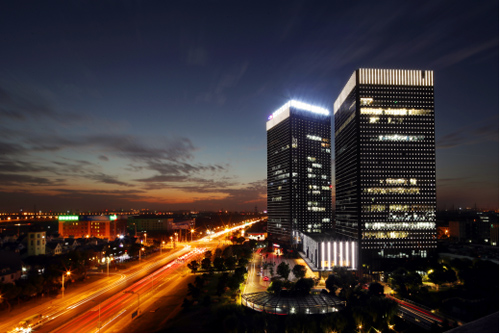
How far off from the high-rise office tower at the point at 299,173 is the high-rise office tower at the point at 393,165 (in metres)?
41.7

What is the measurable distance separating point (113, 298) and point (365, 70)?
7654 centimetres

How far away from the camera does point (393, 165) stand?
79688 mm

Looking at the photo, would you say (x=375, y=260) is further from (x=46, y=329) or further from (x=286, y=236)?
(x=46, y=329)

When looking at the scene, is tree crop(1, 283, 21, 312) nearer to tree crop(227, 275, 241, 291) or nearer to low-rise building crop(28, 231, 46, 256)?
tree crop(227, 275, 241, 291)

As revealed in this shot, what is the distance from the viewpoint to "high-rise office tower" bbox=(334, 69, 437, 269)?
253 feet

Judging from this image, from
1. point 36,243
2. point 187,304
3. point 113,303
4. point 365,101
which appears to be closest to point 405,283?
point 187,304

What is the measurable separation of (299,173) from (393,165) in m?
49.2

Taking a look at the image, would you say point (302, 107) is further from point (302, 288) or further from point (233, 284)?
point (302, 288)

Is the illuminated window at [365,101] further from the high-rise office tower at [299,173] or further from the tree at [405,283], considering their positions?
the high-rise office tower at [299,173]

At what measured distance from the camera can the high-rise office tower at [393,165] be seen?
7719cm

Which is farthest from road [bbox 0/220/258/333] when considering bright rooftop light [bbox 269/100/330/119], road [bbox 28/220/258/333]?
bright rooftop light [bbox 269/100/330/119]

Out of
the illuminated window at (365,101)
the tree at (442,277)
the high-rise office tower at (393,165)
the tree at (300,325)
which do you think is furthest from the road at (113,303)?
the illuminated window at (365,101)

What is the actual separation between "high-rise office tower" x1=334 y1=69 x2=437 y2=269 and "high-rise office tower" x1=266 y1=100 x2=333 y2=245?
41.7 metres

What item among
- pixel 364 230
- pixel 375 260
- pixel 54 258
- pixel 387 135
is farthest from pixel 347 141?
pixel 54 258
